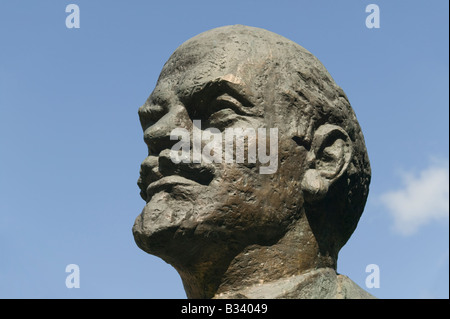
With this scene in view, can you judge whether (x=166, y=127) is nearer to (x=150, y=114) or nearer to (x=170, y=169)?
(x=170, y=169)

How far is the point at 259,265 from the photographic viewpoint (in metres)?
9.28

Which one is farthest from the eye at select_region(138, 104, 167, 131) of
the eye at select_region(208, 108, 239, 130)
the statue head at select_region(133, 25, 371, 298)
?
the eye at select_region(208, 108, 239, 130)

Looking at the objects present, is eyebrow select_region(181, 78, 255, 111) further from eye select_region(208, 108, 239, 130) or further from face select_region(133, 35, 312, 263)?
eye select_region(208, 108, 239, 130)

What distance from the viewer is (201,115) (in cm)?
966

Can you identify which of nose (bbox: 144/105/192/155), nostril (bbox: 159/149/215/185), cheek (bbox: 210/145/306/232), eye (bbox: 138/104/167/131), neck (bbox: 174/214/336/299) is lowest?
neck (bbox: 174/214/336/299)

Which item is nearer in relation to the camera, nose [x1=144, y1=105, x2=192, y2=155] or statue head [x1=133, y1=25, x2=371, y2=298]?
statue head [x1=133, y1=25, x2=371, y2=298]

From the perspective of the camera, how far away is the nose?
Answer: 956 cm

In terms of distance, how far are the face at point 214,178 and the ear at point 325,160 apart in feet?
0.37

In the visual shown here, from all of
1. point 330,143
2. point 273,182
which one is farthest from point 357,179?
point 273,182

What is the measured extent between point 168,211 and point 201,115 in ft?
3.50

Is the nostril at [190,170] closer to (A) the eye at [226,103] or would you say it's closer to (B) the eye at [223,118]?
(B) the eye at [223,118]

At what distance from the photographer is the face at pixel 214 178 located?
9.18 meters
